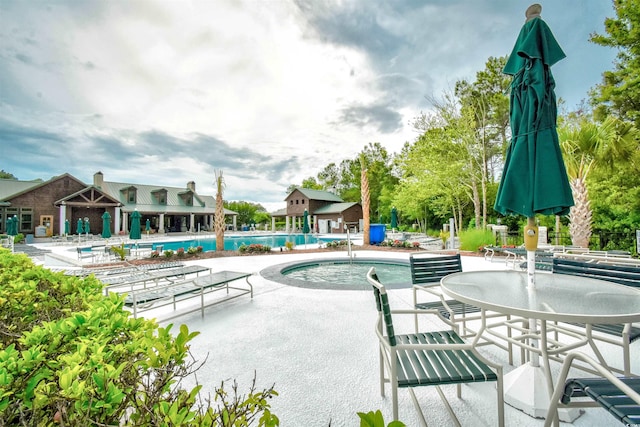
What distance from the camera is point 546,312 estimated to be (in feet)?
5.35

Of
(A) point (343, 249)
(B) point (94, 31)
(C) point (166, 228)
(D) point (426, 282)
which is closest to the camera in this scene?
(D) point (426, 282)

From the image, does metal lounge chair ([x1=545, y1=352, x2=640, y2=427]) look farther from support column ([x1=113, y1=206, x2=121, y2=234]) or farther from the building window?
the building window

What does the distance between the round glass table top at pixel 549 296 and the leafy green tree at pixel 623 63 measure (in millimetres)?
12604

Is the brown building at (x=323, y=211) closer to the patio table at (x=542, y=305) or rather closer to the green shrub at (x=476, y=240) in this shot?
the green shrub at (x=476, y=240)

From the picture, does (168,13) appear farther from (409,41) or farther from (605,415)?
(605,415)

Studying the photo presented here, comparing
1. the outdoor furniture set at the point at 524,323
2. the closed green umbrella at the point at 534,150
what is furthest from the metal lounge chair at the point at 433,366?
the closed green umbrella at the point at 534,150

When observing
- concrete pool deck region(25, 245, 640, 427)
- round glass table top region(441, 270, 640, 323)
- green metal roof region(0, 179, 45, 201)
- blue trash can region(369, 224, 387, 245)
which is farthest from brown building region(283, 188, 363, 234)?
round glass table top region(441, 270, 640, 323)

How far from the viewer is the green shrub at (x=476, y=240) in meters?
11.2

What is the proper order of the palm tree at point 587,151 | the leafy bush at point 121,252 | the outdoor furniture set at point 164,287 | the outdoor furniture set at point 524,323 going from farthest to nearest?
1. the leafy bush at point 121,252
2. the palm tree at point 587,151
3. the outdoor furniture set at point 164,287
4. the outdoor furniture set at point 524,323

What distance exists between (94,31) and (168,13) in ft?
8.73

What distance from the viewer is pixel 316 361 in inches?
108

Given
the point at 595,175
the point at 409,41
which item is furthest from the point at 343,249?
the point at 595,175

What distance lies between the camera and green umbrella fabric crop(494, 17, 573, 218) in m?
2.29

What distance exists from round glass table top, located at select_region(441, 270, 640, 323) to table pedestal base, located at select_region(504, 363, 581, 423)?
0.69m
